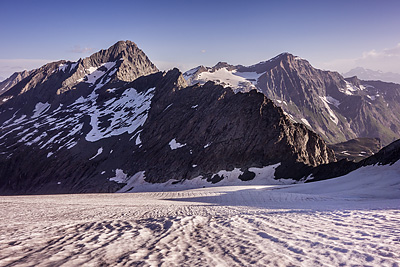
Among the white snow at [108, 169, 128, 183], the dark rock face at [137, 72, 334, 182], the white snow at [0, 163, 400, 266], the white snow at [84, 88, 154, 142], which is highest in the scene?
the white snow at [84, 88, 154, 142]

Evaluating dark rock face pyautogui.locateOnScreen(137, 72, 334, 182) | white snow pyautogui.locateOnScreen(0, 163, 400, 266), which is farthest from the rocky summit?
white snow pyautogui.locateOnScreen(0, 163, 400, 266)

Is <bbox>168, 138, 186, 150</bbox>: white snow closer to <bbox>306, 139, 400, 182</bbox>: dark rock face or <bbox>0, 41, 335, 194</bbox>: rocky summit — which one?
<bbox>0, 41, 335, 194</bbox>: rocky summit

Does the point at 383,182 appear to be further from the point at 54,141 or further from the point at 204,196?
the point at 54,141

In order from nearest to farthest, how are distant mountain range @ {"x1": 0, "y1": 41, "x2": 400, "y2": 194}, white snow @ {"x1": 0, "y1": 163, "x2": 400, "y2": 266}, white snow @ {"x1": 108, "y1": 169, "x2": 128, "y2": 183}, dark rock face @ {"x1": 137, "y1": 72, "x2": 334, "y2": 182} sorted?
1. white snow @ {"x1": 0, "y1": 163, "x2": 400, "y2": 266}
2. distant mountain range @ {"x1": 0, "y1": 41, "x2": 400, "y2": 194}
3. dark rock face @ {"x1": 137, "y1": 72, "x2": 334, "y2": 182}
4. white snow @ {"x1": 108, "y1": 169, "x2": 128, "y2": 183}

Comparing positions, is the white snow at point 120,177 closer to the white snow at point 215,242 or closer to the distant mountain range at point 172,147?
the distant mountain range at point 172,147

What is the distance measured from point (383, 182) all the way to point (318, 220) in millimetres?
22572

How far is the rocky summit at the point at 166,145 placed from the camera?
66.2 m

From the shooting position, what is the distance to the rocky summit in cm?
6619

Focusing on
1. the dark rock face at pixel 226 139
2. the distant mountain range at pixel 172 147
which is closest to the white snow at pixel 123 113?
the distant mountain range at pixel 172 147

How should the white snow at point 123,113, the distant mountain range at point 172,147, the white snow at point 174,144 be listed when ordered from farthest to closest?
the white snow at point 123,113 → the white snow at point 174,144 → the distant mountain range at point 172,147

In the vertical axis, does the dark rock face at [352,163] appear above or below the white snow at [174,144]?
below

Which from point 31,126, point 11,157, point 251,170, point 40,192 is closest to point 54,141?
point 11,157

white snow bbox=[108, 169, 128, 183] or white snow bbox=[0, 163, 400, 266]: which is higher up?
white snow bbox=[108, 169, 128, 183]

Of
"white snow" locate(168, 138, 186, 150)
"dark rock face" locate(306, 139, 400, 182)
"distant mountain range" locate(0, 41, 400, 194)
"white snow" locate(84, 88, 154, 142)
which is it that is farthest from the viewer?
"white snow" locate(84, 88, 154, 142)
